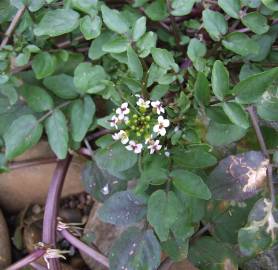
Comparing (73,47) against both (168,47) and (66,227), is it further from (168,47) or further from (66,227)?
(66,227)

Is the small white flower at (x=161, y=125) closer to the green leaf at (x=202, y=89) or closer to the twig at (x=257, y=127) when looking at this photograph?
the green leaf at (x=202, y=89)

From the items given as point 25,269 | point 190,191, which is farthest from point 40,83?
point 190,191

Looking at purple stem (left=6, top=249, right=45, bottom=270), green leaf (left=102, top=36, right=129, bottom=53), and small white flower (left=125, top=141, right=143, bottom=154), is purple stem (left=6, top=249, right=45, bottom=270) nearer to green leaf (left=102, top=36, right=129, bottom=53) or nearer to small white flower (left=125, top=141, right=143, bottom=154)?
small white flower (left=125, top=141, right=143, bottom=154)

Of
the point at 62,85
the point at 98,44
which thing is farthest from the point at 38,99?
the point at 98,44

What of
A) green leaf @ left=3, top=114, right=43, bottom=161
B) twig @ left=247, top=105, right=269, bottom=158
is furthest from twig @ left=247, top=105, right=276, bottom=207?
green leaf @ left=3, top=114, right=43, bottom=161

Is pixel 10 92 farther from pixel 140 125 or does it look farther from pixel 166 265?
pixel 166 265
